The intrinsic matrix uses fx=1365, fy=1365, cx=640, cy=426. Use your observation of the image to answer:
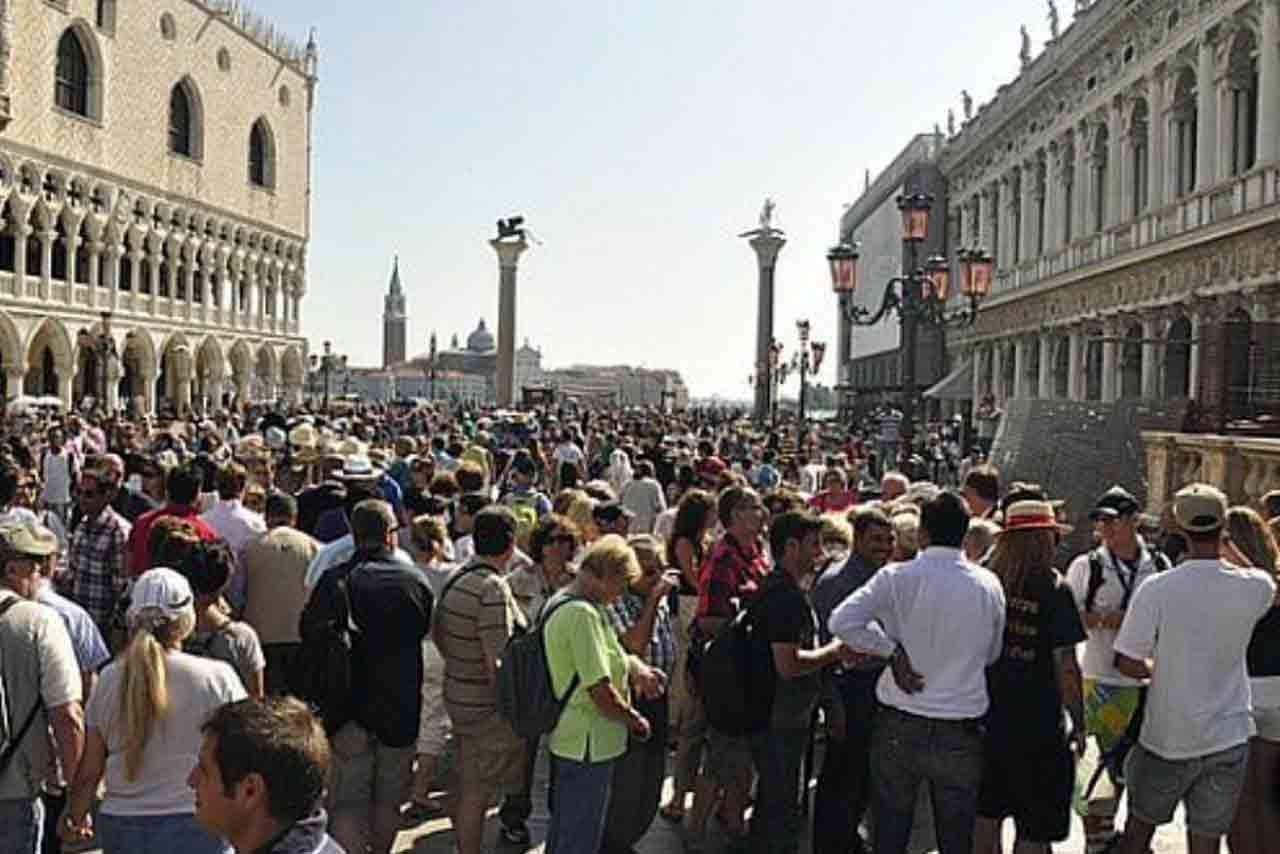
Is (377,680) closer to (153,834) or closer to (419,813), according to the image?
(153,834)

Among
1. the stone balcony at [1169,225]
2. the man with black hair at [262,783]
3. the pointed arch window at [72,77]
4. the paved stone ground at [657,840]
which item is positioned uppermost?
the pointed arch window at [72,77]

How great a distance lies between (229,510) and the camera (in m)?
7.77

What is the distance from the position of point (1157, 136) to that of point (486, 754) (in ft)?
83.8

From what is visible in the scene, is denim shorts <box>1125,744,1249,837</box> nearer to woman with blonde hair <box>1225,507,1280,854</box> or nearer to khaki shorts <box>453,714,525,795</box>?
woman with blonde hair <box>1225,507,1280,854</box>

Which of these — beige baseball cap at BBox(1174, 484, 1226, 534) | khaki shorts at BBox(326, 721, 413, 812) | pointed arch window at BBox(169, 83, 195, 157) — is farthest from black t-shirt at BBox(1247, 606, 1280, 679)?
pointed arch window at BBox(169, 83, 195, 157)

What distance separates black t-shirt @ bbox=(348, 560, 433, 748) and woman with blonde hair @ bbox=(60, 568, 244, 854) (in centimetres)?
123

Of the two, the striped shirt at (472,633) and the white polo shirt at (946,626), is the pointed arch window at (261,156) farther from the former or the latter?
the white polo shirt at (946,626)

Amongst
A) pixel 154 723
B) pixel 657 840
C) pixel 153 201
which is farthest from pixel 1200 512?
pixel 153 201

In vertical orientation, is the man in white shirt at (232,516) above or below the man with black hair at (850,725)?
above

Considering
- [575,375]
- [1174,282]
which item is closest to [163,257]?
[1174,282]

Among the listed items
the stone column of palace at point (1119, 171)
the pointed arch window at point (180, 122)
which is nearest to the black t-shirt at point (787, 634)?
the stone column of palace at point (1119, 171)

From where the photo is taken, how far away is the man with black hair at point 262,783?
2525 millimetres

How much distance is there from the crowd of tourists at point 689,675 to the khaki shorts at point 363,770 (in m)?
0.01

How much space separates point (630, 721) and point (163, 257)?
160ft
